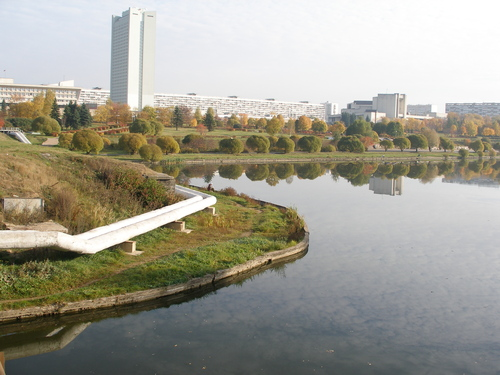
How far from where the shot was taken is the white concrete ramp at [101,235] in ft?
28.8

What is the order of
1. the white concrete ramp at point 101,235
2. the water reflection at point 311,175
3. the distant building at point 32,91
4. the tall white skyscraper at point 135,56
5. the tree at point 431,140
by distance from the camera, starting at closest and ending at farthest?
the white concrete ramp at point 101,235, the water reflection at point 311,175, the tree at point 431,140, the distant building at point 32,91, the tall white skyscraper at point 135,56

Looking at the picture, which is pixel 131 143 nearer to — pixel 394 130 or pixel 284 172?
pixel 284 172

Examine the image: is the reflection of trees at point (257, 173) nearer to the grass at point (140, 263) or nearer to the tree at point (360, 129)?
the grass at point (140, 263)

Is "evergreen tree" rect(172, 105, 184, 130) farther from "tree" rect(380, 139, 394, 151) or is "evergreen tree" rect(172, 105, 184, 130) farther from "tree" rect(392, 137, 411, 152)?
"tree" rect(392, 137, 411, 152)

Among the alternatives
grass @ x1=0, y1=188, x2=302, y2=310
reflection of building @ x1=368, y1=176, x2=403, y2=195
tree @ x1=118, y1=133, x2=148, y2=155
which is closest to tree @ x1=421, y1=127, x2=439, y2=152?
reflection of building @ x1=368, y1=176, x2=403, y2=195

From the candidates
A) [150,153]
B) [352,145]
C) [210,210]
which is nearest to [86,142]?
[150,153]

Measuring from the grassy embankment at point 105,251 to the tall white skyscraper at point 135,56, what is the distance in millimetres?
118496

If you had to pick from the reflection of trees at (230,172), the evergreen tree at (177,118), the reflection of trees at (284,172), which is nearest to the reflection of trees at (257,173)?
the reflection of trees at (230,172)

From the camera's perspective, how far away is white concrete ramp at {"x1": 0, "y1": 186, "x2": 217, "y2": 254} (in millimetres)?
8789

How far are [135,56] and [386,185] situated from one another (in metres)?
111

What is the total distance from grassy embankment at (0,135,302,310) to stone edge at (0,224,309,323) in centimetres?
12

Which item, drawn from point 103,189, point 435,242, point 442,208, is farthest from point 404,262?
point 442,208

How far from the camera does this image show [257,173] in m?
38.1

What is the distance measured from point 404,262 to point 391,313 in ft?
12.6
